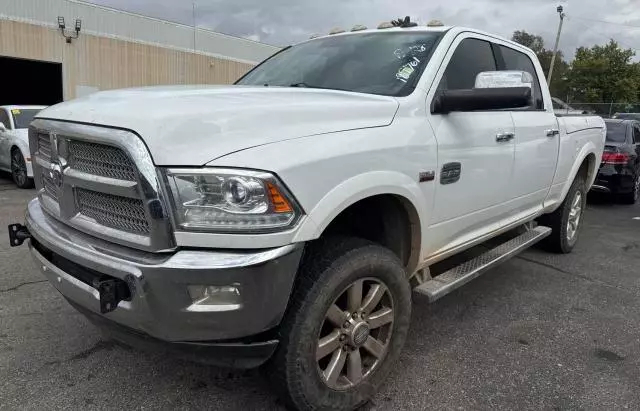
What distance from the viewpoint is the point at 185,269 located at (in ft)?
6.49

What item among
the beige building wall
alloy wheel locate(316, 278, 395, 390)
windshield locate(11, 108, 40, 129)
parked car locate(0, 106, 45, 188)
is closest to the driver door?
alloy wheel locate(316, 278, 395, 390)

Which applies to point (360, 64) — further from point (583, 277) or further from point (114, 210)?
point (583, 277)

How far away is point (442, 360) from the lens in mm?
3227

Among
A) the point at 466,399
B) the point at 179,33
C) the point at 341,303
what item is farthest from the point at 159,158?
the point at 179,33

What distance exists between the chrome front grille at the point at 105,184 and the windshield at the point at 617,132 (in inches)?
365

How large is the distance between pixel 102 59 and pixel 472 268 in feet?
74.7

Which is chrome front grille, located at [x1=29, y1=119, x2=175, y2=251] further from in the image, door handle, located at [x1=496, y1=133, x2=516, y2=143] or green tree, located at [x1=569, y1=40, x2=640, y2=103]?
green tree, located at [x1=569, y1=40, x2=640, y2=103]

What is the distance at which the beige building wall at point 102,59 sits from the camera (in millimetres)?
20406

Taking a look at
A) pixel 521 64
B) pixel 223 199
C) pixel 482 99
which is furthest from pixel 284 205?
pixel 521 64

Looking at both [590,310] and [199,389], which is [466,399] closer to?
[199,389]

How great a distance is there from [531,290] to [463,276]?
154 cm

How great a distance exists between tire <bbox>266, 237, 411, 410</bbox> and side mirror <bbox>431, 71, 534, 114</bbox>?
941 mm

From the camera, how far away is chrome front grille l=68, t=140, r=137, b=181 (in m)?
2.16

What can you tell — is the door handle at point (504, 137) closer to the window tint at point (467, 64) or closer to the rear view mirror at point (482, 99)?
the window tint at point (467, 64)
